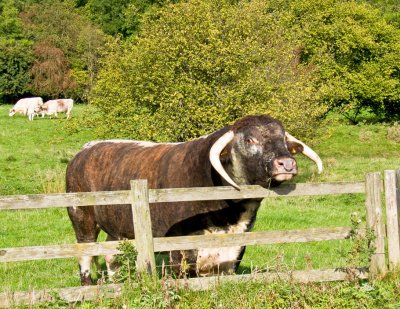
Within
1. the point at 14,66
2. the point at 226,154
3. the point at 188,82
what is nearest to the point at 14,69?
the point at 14,66

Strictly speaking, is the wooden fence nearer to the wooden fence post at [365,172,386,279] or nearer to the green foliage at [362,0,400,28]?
the wooden fence post at [365,172,386,279]

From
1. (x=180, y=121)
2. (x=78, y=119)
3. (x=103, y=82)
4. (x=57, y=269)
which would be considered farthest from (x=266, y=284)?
(x=78, y=119)

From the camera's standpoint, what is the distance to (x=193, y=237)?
7254 millimetres

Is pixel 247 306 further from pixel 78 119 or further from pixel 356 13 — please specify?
pixel 356 13

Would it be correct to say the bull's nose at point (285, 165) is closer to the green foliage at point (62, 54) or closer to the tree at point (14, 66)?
the green foliage at point (62, 54)

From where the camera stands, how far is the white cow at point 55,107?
47375mm

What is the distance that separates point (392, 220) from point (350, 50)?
39.4 meters

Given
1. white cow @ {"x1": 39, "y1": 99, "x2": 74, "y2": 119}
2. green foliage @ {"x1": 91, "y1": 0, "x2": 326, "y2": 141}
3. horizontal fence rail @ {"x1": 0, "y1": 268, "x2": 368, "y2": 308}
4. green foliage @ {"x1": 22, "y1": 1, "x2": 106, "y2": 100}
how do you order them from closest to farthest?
horizontal fence rail @ {"x1": 0, "y1": 268, "x2": 368, "y2": 308} < green foliage @ {"x1": 91, "y1": 0, "x2": 326, "y2": 141} < white cow @ {"x1": 39, "y1": 99, "x2": 74, "y2": 119} < green foliage @ {"x1": 22, "y1": 1, "x2": 106, "y2": 100}

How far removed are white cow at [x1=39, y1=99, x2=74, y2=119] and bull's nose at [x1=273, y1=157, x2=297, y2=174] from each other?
4023cm

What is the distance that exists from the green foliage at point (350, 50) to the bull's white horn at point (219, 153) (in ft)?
119

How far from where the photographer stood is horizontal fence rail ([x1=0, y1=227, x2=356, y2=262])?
6.84 metres

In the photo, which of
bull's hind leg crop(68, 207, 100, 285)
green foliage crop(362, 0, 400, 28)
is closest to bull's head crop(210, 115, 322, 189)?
bull's hind leg crop(68, 207, 100, 285)

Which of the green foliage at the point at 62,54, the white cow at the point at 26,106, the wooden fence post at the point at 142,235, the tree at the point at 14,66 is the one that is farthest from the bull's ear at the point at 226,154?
the tree at the point at 14,66

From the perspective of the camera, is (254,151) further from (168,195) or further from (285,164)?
(168,195)
